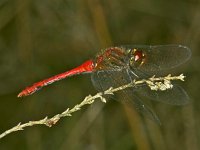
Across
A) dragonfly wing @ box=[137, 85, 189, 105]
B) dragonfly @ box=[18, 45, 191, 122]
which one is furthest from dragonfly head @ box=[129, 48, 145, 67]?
dragonfly wing @ box=[137, 85, 189, 105]

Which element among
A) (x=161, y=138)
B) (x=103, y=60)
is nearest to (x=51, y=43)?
(x=161, y=138)

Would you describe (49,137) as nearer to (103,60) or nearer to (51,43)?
(51,43)

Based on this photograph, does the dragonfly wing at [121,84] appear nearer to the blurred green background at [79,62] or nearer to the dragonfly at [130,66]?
the dragonfly at [130,66]

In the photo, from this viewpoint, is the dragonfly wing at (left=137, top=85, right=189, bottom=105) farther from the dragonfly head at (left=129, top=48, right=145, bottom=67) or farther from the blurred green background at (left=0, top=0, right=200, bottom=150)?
the blurred green background at (left=0, top=0, right=200, bottom=150)

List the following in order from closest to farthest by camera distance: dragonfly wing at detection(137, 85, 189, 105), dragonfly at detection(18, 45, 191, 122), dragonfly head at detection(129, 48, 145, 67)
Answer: dragonfly wing at detection(137, 85, 189, 105)
dragonfly at detection(18, 45, 191, 122)
dragonfly head at detection(129, 48, 145, 67)

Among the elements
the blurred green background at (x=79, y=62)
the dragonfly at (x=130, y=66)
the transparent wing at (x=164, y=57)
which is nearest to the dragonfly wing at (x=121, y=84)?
the dragonfly at (x=130, y=66)

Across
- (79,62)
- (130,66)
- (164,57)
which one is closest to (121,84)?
(130,66)
